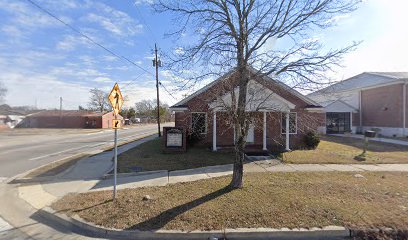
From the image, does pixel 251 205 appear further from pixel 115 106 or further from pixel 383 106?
pixel 383 106

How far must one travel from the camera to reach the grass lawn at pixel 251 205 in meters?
5.16

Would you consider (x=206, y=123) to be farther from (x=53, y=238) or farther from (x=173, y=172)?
(x=53, y=238)

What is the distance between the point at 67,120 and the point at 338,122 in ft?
176

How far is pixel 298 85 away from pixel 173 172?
5.66 metres

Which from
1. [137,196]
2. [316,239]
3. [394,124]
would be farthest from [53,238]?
[394,124]

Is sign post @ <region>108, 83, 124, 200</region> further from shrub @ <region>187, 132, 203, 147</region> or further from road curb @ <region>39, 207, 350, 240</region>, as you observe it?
shrub @ <region>187, 132, 203, 147</region>

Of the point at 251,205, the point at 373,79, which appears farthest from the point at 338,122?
the point at 251,205

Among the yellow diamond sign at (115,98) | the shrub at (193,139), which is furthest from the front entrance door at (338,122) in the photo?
the yellow diamond sign at (115,98)

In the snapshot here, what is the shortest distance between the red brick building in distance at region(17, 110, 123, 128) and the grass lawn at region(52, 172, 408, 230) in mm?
52311

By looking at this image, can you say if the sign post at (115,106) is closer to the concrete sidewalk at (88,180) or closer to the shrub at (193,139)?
the concrete sidewalk at (88,180)

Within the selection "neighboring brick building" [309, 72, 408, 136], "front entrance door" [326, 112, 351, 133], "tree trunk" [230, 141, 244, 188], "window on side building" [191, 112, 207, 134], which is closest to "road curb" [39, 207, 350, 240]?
"tree trunk" [230, 141, 244, 188]

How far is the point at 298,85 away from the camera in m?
7.02

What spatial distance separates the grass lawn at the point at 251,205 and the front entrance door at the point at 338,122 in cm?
2334

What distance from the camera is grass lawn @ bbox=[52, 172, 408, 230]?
516cm
